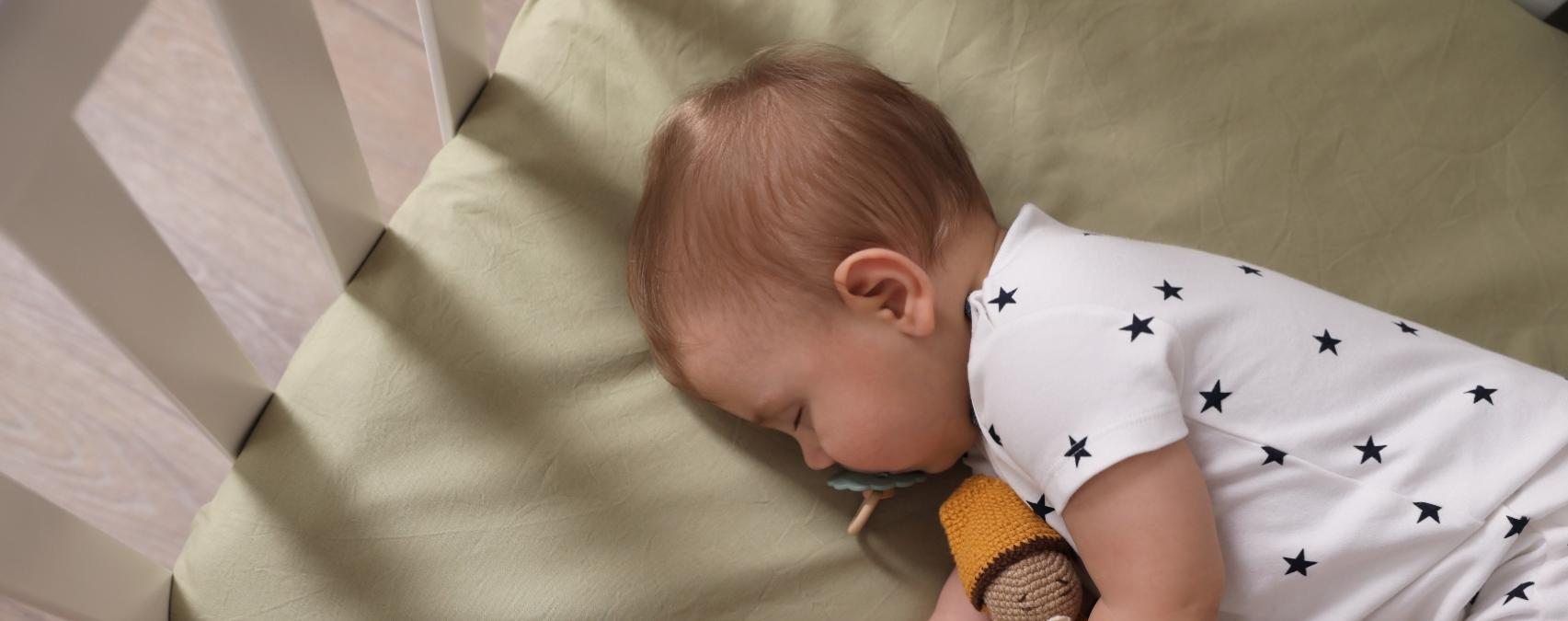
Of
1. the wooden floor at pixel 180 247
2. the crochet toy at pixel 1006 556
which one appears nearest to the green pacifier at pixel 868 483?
the crochet toy at pixel 1006 556

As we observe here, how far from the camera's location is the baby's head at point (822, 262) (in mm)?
823

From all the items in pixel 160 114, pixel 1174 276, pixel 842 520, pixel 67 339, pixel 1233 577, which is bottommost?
pixel 67 339

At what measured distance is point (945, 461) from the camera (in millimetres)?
916

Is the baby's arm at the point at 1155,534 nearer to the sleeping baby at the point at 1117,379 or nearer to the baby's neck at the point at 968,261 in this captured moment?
the sleeping baby at the point at 1117,379

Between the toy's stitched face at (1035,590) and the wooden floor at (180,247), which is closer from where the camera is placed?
the toy's stitched face at (1035,590)

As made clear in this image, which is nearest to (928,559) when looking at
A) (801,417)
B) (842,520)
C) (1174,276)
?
(842,520)

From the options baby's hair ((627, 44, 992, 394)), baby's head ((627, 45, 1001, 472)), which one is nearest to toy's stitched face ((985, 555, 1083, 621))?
baby's head ((627, 45, 1001, 472))

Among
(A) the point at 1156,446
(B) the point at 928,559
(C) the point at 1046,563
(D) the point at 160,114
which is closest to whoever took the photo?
(A) the point at 1156,446

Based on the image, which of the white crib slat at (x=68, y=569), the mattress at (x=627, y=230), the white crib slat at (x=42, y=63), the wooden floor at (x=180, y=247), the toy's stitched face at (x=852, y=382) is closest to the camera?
the white crib slat at (x=42, y=63)

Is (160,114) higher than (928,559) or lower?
lower

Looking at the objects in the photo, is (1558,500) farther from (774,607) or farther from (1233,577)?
(774,607)

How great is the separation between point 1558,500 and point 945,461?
0.41 m

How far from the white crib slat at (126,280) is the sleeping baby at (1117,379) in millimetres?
322

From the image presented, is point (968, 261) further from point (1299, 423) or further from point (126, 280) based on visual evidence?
point (126, 280)
